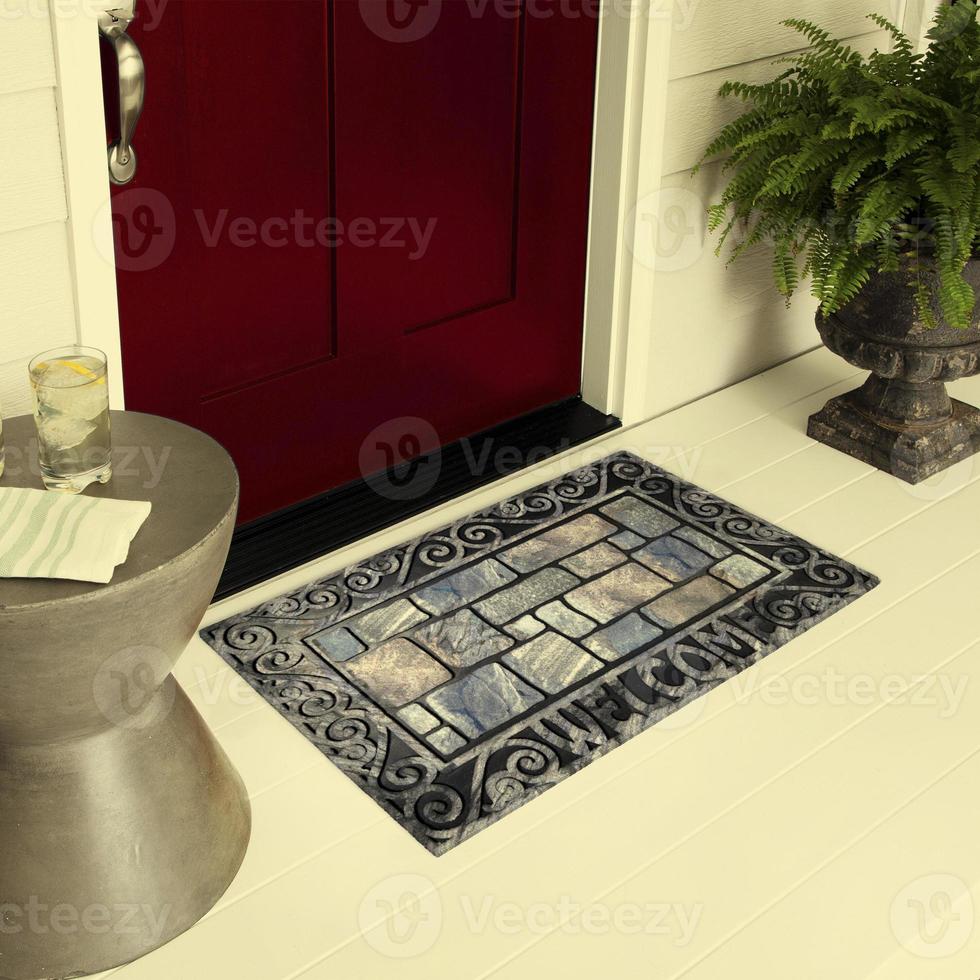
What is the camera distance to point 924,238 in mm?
2553

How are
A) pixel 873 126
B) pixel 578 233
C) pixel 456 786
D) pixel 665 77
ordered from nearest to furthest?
1. pixel 456 786
2. pixel 873 126
3. pixel 665 77
4. pixel 578 233

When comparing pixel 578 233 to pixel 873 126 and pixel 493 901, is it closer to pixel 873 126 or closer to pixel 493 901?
pixel 873 126

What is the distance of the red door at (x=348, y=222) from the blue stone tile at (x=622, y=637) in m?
0.62

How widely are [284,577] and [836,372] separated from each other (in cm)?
145

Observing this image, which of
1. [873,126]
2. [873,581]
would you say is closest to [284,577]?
[873,581]

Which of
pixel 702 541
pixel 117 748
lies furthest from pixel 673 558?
pixel 117 748

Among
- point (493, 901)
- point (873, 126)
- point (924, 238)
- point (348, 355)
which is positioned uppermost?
point (873, 126)

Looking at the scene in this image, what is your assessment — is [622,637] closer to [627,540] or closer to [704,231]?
[627,540]

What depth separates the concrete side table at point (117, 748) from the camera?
1.57 metres

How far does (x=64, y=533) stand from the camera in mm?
1607

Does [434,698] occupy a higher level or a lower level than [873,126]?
lower

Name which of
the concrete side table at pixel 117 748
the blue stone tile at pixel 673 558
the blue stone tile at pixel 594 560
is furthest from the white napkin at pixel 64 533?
the blue stone tile at pixel 673 558

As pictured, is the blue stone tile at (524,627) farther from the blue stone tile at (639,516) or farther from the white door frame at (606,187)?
the white door frame at (606,187)

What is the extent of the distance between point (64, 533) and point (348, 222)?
1.02 meters
